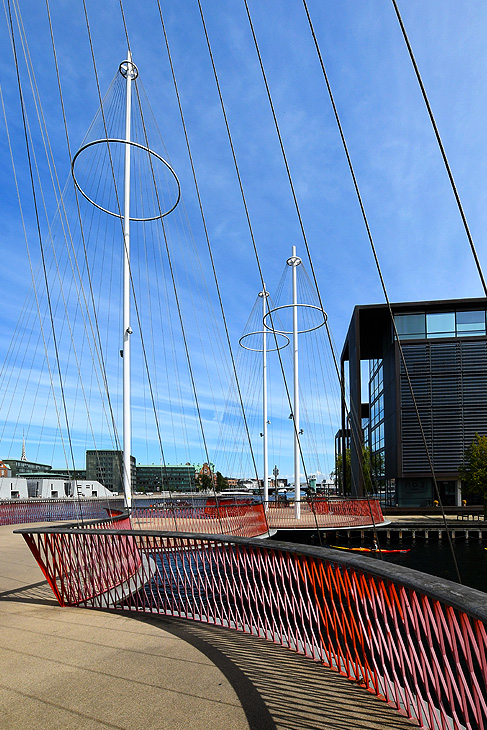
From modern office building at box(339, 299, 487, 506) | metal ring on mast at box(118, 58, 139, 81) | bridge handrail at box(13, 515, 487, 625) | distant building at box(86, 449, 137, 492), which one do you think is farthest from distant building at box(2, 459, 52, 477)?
bridge handrail at box(13, 515, 487, 625)

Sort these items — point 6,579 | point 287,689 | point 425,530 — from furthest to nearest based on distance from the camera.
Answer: point 425,530, point 6,579, point 287,689

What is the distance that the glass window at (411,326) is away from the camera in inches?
1534

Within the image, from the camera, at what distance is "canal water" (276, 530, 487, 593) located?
19947 mm

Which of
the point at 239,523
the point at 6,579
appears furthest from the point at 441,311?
the point at 6,579

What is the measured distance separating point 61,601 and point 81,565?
1.65 feet

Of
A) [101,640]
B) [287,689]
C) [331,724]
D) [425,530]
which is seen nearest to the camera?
[331,724]

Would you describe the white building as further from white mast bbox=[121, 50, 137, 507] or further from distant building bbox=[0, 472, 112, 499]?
white mast bbox=[121, 50, 137, 507]

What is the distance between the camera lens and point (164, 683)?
385cm

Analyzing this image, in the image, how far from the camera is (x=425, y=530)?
28.6m

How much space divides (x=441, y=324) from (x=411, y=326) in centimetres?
223

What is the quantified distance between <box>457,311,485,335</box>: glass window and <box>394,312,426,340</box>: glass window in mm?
2691

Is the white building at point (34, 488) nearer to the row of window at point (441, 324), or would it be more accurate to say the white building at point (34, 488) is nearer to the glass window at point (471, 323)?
the row of window at point (441, 324)

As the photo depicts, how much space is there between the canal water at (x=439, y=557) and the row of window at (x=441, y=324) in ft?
52.0

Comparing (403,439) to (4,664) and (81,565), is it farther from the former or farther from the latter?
(4,664)
